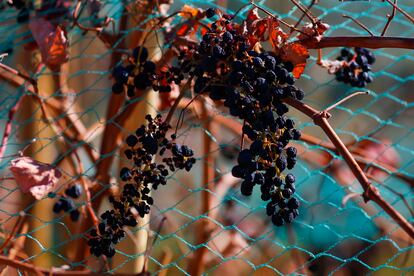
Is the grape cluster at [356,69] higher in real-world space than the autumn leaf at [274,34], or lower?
higher

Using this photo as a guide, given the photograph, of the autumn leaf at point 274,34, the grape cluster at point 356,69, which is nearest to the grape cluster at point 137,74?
the autumn leaf at point 274,34

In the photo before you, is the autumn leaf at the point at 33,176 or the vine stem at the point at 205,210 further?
the vine stem at the point at 205,210

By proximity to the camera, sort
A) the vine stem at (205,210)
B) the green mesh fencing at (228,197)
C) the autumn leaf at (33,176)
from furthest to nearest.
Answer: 1. the vine stem at (205,210)
2. the green mesh fencing at (228,197)
3. the autumn leaf at (33,176)

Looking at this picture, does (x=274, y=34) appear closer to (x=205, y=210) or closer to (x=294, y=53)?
(x=294, y=53)

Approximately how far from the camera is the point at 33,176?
1.18 m

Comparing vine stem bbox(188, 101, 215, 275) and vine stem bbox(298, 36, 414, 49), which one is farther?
vine stem bbox(188, 101, 215, 275)

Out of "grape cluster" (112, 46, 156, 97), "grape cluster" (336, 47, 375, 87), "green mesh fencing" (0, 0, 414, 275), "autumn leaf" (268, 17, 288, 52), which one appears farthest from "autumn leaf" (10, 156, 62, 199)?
"grape cluster" (336, 47, 375, 87)

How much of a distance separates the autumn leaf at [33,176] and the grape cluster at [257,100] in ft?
1.03

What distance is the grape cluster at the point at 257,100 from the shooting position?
3.13ft

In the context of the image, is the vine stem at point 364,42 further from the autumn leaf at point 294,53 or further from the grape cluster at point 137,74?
the grape cluster at point 137,74

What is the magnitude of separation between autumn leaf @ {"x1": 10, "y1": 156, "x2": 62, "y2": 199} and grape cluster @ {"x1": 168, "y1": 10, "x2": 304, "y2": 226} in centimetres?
31

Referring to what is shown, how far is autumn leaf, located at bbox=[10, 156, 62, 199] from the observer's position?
1169mm

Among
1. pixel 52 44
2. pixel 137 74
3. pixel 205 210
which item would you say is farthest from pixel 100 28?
pixel 205 210

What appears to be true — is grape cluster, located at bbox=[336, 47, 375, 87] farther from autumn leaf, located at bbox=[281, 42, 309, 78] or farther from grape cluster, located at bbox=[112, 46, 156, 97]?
grape cluster, located at bbox=[112, 46, 156, 97]
